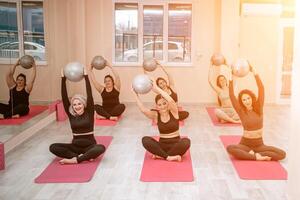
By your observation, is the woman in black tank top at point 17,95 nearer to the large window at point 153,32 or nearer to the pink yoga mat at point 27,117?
the pink yoga mat at point 27,117

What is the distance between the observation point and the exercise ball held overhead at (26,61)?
615cm

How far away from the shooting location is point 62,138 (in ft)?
18.8

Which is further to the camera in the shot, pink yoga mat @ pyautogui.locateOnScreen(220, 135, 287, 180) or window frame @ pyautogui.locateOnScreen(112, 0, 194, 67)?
window frame @ pyautogui.locateOnScreen(112, 0, 194, 67)

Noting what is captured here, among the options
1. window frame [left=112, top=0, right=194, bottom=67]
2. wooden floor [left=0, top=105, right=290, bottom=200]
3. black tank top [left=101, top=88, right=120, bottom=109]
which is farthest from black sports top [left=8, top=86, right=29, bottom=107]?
window frame [left=112, top=0, right=194, bottom=67]

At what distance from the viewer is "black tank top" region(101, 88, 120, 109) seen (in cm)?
702

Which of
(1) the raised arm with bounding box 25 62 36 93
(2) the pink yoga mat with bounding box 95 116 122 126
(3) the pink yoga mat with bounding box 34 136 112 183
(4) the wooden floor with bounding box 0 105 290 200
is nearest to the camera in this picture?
(4) the wooden floor with bounding box 0 105 290 200

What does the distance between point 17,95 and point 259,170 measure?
3.93 meters

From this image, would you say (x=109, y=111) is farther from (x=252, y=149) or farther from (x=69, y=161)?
(x=252, y=149)

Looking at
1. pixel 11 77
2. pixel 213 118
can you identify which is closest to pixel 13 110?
pixel 11 77

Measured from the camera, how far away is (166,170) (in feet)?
13.5

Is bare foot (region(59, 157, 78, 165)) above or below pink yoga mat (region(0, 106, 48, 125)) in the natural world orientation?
below

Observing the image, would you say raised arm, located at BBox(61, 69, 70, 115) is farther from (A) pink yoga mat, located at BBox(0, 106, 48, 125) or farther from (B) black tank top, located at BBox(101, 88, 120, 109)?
→ (B) black tank top, located at BBox(101, 88, 120, 109)

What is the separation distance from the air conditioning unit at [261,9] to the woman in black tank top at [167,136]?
4.71 metres

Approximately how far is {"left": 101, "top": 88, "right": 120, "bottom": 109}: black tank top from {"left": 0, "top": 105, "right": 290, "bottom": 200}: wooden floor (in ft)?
2.83
